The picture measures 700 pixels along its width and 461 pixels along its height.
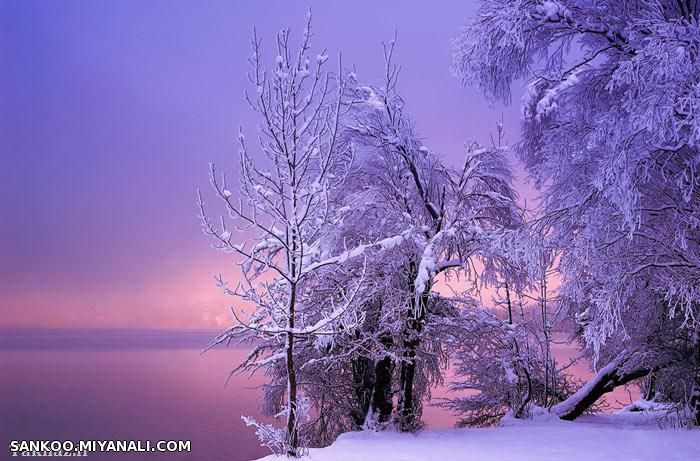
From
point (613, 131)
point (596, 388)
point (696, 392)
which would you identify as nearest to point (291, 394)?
point (613, 131)

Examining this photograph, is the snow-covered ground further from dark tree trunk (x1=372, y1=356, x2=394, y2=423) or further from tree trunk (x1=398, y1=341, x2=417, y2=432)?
dark tree trunk (x1=372, y1=356, x2=394, y2=423)

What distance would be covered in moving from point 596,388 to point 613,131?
7804 millimetres

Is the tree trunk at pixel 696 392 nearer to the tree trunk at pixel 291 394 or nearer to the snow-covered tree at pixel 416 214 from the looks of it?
the snow-covered tree at pixel 416 214

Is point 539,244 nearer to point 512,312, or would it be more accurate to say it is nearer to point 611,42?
point 611,42

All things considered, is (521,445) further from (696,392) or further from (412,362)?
(696,392)

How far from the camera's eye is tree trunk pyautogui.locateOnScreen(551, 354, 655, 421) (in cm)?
1195

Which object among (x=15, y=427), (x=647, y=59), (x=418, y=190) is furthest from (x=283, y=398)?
(x=15, y=427)

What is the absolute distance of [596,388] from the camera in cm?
Answer: 1229

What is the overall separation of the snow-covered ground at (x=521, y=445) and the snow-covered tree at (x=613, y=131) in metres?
1.38

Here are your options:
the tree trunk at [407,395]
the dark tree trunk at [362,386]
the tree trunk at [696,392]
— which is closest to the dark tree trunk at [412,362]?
the tree trunk at [407,395]

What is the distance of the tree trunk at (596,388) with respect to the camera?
1195 cm

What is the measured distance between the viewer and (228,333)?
29.7ft

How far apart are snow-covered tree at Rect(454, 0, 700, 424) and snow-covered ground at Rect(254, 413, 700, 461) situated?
1381mm

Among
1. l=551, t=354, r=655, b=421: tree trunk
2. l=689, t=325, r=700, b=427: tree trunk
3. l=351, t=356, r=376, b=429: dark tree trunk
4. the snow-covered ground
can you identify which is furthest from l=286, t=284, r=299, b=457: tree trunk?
l=551, t=354, r=655, b=421: tree trunk
